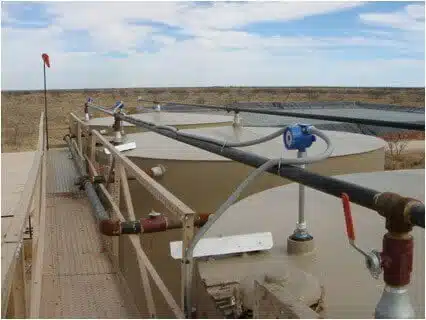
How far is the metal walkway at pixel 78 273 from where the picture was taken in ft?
14.9

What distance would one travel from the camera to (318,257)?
3250 mm

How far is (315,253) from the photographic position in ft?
10.9

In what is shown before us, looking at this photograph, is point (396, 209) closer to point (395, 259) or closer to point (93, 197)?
point (395, 259)

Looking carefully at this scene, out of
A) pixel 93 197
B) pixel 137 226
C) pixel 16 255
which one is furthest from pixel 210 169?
pixel 16 255

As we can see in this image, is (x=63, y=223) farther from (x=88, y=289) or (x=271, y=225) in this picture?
(x=271, y=225)

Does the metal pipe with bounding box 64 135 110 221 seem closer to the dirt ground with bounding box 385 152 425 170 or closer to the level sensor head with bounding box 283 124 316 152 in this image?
the level sensor head with bounding box 283 124 316 152

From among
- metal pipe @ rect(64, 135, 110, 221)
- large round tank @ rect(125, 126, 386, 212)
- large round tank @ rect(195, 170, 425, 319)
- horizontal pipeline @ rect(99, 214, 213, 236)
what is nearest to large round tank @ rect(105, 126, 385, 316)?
large round tank @ rect(125, 126, 386, 212)

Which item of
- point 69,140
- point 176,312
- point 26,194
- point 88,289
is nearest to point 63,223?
point 88,289

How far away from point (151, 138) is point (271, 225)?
210 inches

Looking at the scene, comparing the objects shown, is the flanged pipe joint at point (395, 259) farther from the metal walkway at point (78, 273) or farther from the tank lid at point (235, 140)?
the tank lid at point (235, 140)

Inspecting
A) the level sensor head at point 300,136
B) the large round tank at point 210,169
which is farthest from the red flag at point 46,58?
the level sensor head at point 300,136

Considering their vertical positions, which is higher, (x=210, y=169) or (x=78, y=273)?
(x=210, y=169)

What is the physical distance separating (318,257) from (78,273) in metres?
3.15

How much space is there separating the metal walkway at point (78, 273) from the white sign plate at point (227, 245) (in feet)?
5.74
